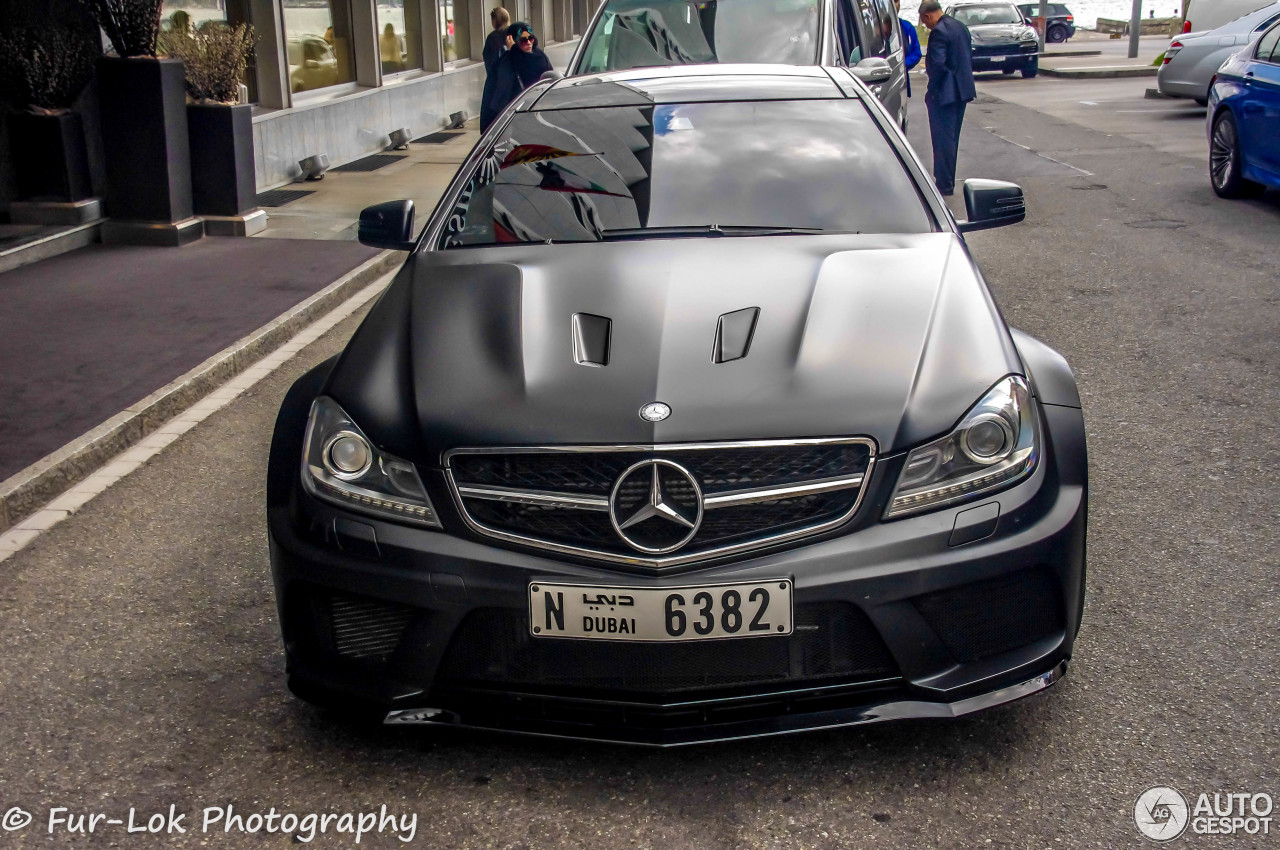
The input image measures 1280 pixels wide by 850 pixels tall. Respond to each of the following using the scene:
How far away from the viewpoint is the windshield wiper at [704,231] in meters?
3.90

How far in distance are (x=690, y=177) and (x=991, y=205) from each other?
3.48 ft

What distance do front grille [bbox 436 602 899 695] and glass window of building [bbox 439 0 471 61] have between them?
20.7 m

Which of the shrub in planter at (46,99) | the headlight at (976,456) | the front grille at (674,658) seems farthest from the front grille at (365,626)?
the shrub in planter at (46,99)

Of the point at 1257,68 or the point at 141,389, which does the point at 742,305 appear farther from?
the point at 1257,68

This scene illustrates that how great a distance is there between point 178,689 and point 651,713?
4.59 feet

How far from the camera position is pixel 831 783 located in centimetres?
298

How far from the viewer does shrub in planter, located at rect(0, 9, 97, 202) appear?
381 inches

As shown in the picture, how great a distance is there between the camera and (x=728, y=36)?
9758mm

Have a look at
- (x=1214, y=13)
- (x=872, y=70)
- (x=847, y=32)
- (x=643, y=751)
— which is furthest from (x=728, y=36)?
(x=1214, y=13)

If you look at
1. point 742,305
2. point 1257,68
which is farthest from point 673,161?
point 1257,68

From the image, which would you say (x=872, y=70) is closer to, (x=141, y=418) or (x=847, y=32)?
(x=847, y=32)

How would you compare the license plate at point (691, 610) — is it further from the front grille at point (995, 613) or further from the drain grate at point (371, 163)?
the drain grate at point (371, 163)

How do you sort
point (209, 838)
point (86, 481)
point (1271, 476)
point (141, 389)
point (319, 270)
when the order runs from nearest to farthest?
point (209, 838), point (1271, 476), point (86, 481), point (141, 389), point (319, 270)

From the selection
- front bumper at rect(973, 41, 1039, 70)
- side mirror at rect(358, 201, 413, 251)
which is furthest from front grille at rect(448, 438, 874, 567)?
front bumper at rect(973, 41, 1039, 70)
